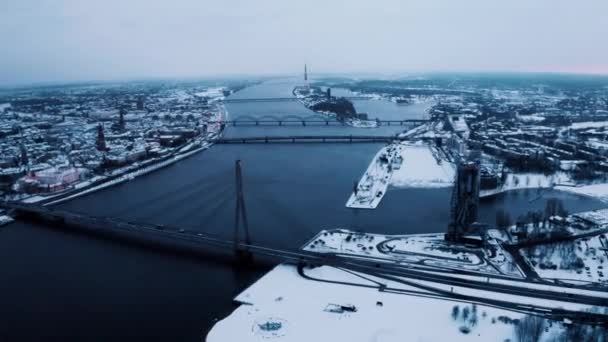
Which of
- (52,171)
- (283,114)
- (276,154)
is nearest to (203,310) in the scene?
(52,171)

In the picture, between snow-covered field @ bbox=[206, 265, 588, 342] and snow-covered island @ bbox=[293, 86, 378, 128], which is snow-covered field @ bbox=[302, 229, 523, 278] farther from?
snow-covered island @ bbox=[293, 86, 378, 128]

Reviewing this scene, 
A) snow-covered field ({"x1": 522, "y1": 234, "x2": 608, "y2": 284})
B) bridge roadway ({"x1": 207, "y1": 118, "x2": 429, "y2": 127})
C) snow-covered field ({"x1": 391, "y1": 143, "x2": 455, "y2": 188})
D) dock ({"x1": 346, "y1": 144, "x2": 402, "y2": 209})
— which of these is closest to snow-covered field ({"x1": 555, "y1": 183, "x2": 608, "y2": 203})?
snow-covered field ({"x1": 391, "y1": 143, "x2": 455, "y2": 188})

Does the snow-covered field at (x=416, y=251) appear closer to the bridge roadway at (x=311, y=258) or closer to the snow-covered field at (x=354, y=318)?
the bridge roadway at (x=311, y=258)

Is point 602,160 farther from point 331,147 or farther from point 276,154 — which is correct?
point 276,154

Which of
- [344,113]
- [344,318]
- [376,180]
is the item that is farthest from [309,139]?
[344,318]

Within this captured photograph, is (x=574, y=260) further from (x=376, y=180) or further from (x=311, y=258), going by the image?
(x=376, y=180)

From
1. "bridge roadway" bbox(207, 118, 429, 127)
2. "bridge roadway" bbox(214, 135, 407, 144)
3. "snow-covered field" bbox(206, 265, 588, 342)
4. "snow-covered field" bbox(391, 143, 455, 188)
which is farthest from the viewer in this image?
"bridge roadway" bbox(207, 118, 429, 127)
